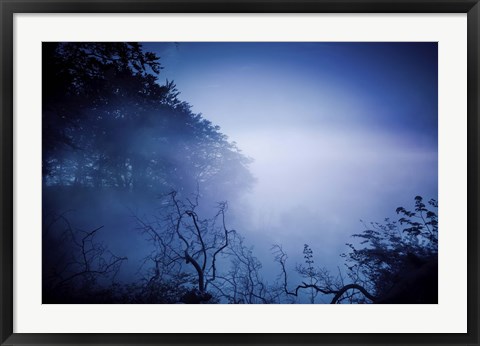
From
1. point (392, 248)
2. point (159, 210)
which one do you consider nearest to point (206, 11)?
point (159, 210)

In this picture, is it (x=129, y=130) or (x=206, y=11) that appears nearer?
(x=206, y=11)

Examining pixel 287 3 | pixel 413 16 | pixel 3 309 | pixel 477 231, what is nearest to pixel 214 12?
pixel 287 3

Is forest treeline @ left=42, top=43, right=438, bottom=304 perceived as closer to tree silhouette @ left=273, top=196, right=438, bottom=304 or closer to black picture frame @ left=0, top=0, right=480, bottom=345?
tree silhouette @ left=273, top=196, right=438, bottom=304

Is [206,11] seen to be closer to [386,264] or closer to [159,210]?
[159,210]

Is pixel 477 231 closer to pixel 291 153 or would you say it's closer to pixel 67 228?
pixel 291 153

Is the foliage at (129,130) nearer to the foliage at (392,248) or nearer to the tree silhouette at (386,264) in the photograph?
the tree silhouette at (386,264)

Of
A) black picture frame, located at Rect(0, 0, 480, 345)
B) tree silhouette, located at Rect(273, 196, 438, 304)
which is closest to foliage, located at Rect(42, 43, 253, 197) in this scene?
black picture frame, located at Rect(0, 0, 480, 345)
